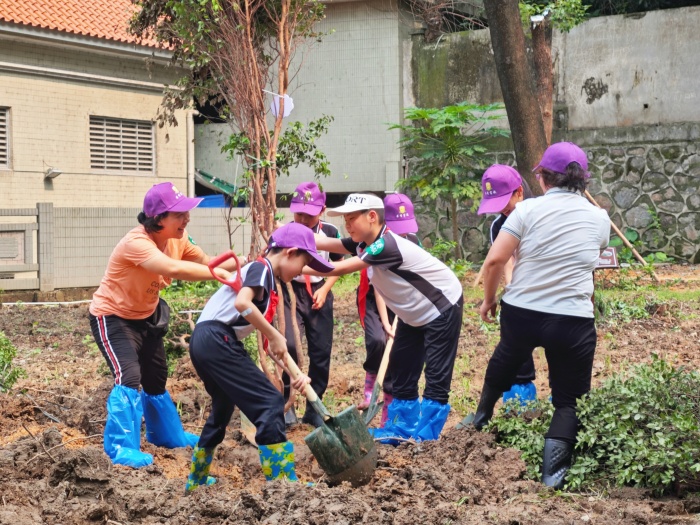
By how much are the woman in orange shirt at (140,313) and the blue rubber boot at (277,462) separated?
932 mm

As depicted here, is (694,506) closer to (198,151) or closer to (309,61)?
(309,61)

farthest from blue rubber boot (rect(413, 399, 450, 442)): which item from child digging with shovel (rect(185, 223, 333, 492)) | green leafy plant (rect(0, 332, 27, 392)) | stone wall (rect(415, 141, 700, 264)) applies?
stone wall (rect(415, 141, 700, 264))

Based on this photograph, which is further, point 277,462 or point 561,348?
point 561,348

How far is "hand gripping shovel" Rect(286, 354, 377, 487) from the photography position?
4.73 m

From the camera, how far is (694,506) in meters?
4.20

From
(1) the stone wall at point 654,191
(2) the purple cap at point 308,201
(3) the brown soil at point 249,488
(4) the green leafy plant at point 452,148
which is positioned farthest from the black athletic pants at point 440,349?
(1) the stone wall at point 654,191

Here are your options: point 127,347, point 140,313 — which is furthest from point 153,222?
point 127,347

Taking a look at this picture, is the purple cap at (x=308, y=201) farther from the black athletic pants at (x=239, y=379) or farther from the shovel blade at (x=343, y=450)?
the shovel blade at (x=343, y=450)

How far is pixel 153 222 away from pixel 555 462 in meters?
2.67

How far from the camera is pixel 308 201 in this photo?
6.70m

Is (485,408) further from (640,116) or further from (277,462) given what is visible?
(640,116)

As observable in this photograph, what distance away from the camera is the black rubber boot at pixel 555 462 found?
459cm

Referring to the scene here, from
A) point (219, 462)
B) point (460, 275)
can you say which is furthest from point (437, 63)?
point (219, 462)

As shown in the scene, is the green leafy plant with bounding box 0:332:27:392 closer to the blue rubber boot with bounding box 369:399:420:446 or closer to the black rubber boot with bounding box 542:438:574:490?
the blue rubber boot with bounding box 369:399:420:446
